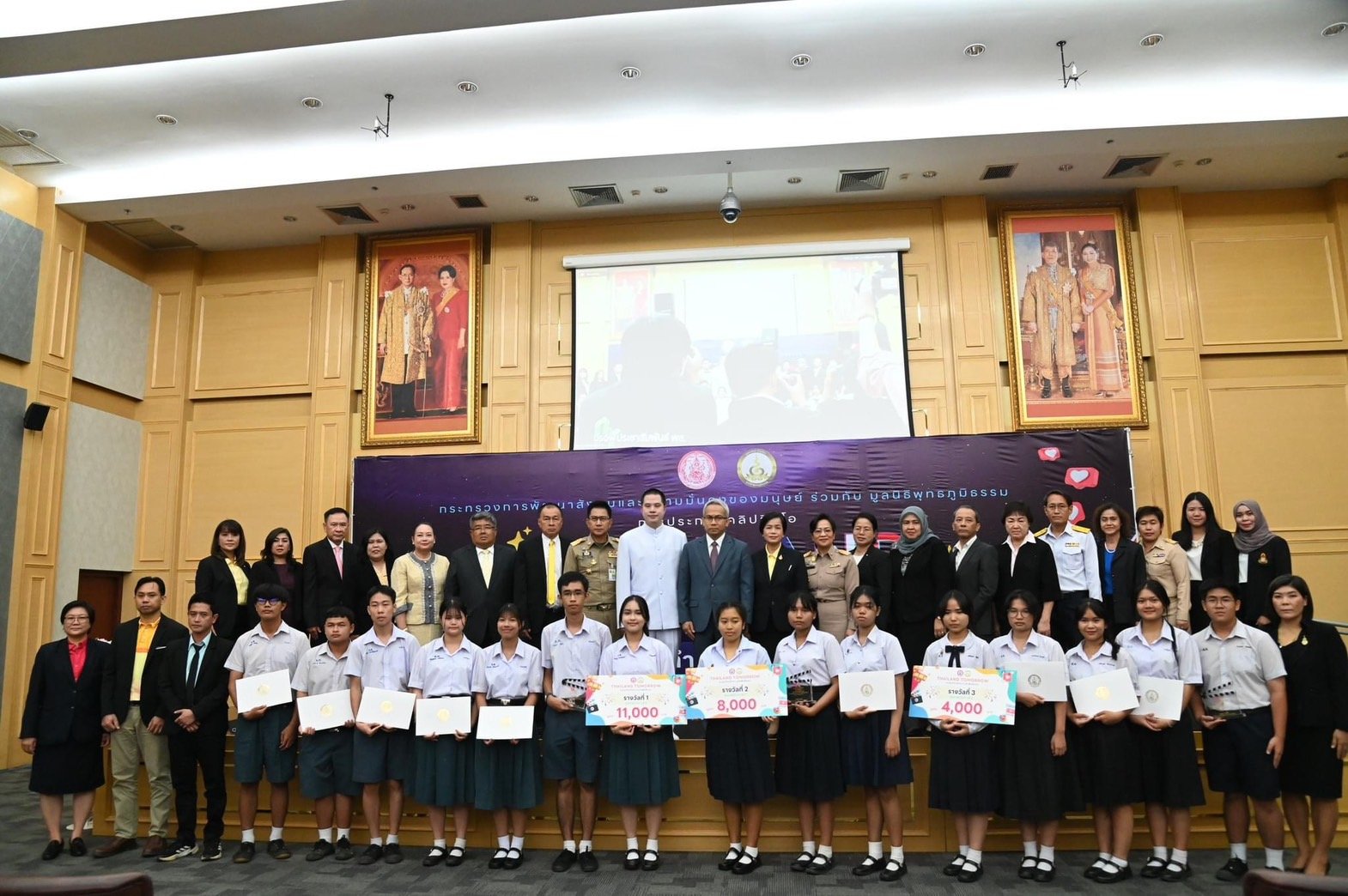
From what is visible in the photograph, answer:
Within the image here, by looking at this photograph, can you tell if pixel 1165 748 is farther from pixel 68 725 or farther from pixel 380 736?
pixel 68 725

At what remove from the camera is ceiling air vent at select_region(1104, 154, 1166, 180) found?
25.5ft

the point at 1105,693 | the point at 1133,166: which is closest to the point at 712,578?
the point at 1105,693

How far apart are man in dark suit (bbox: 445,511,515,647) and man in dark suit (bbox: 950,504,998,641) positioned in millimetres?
2810

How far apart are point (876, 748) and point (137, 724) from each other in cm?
403

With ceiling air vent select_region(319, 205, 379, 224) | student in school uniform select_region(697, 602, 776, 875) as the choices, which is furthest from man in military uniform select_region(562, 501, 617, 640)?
ceiling air vent select_region(319, 205, 379, 224)

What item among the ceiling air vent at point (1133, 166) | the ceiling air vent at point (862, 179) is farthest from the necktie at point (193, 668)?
the ceiling air vent at point (1133, 166)

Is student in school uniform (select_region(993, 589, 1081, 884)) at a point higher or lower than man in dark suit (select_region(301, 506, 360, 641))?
lower

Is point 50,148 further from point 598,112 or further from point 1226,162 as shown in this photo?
point 1226,162

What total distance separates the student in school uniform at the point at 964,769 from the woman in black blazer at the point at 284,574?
13.3 feet

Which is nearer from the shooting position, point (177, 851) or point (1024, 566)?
point (177, 851)

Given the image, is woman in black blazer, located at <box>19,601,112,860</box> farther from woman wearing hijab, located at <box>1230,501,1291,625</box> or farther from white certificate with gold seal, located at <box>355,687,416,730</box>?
woman wearing hijab, located at <box>1230,501,1291,625</box>

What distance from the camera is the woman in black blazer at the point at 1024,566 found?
5.40 meters

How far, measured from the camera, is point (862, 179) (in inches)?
321

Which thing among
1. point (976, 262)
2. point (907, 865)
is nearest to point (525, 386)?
point (976, 262)
